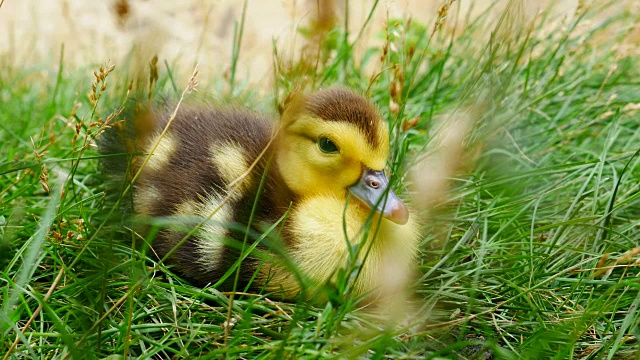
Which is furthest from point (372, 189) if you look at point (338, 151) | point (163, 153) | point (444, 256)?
point (163, 153)

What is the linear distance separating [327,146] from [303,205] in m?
0.16

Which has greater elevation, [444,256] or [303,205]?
[303,205]

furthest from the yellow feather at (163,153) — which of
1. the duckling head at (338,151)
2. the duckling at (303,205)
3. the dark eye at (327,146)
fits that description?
the dark eye at (327,146)

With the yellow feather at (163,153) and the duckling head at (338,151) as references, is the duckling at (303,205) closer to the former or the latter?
the duckling head at (338,151)

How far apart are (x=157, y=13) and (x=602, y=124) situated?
11.0 feet

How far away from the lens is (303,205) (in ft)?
5.63

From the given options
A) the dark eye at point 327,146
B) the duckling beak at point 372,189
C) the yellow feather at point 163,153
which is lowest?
the yellow feather at point 163,153

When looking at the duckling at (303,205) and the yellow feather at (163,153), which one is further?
the yellow feather at (163,153)

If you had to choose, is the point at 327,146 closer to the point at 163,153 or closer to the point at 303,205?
the point at 303,205

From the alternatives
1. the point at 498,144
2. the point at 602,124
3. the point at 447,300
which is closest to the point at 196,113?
the point at 447,300

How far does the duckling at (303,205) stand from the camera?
164 centimetres

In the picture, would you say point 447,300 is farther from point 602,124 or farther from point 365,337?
point 602,124

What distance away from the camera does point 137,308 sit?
162 cm

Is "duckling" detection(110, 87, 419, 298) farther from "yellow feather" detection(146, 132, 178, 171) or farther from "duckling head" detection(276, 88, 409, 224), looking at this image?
"yellow feather" detection(146, 132, 178, 171)
